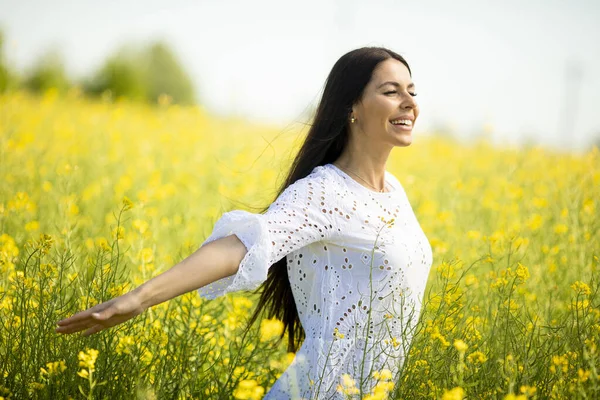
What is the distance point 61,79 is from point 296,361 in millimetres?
22772

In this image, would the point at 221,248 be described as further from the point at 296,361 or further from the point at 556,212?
the point at 556,212

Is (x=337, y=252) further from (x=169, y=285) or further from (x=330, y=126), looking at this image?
(x=169, y=285)

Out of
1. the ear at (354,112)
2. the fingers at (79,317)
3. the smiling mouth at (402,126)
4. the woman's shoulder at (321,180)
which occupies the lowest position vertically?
the fingers at (79,317)

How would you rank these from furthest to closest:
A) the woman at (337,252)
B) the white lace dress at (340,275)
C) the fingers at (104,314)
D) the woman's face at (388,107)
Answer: the woman's face at (388,107)
the white lace dress at (340,275)
the woman at (337,252)
the fingers at (104,314)

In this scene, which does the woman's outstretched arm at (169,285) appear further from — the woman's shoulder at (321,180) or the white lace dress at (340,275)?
the woman's shoulder at (321,180)

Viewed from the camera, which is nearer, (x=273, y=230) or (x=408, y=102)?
(x=273, y=230)

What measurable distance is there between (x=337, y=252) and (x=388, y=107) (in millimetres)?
552

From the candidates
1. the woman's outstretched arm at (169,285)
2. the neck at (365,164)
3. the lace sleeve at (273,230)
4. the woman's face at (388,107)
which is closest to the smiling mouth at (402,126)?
the woman's face at (388,107)

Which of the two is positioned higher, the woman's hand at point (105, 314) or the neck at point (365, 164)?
the neck at point (365, 164)

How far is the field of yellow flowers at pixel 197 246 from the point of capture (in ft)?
6.17

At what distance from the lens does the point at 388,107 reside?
2066 mm

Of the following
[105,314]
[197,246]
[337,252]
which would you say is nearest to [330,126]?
[337,252]

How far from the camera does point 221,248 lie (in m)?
1.69

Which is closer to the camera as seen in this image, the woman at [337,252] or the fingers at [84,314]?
the fingers at [84,314]
